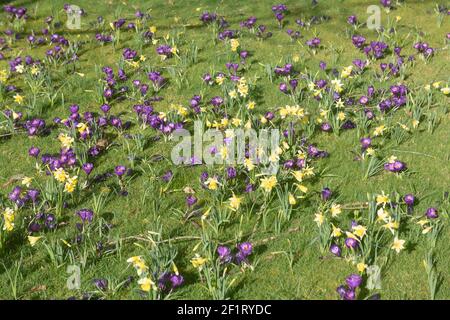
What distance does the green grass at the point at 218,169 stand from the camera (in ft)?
14.7

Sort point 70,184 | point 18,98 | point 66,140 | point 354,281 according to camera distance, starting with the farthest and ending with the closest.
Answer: point 18,98, point 66,140, point 70,184, point 354,281

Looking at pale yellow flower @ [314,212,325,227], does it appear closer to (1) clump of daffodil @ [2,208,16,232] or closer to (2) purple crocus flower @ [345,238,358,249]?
(2) purple crocus flower @ [345,238,358,249]

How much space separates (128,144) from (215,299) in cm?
238

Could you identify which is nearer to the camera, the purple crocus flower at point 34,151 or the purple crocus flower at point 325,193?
the purple crocus flower at point 325,193

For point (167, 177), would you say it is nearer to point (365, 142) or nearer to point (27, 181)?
point (27, 181)

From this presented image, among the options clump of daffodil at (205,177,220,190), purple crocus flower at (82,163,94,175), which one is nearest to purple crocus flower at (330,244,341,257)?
clump of daffodil at (205,177,220,190)

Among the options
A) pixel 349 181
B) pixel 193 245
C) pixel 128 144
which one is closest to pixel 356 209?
pixel 349 181

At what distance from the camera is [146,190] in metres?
5.36

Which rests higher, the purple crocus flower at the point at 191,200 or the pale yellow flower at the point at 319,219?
the purple crocus flower at the point at 191,200

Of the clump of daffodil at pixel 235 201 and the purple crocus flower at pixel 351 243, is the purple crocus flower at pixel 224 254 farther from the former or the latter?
the purple crocus flower at pixel 351 243

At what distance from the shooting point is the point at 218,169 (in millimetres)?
5703

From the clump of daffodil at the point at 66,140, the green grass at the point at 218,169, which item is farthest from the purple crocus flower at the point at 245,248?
the clump of daffodil at the point at 66,140

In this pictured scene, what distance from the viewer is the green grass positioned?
4473 mm

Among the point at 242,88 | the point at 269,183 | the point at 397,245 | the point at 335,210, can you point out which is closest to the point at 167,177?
the point at 269,183
